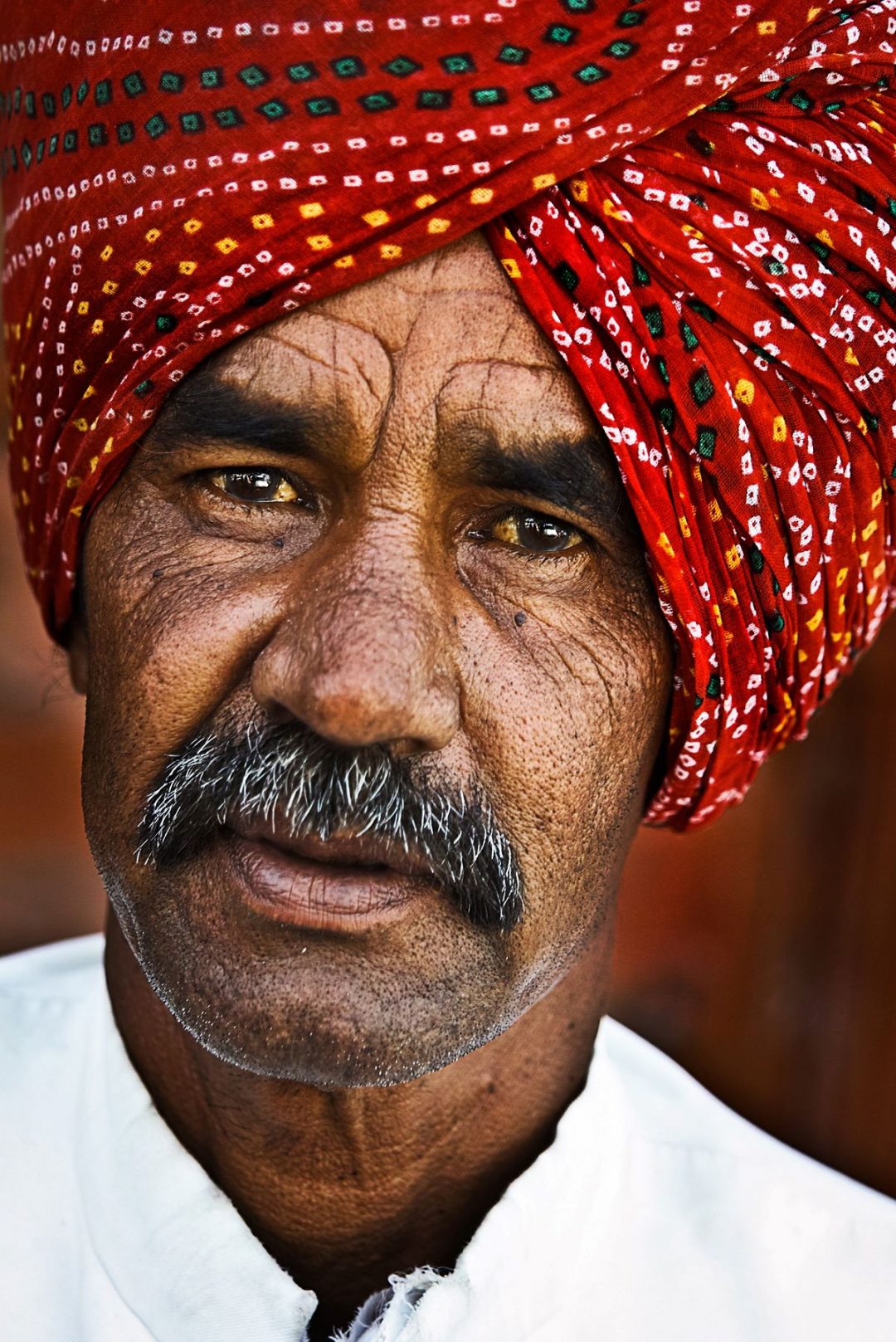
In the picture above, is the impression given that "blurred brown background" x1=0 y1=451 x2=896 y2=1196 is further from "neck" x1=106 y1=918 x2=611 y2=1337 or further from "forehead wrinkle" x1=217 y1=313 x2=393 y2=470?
"forehead wrinkle" x1=217 y1=313 x2=393 y2=470

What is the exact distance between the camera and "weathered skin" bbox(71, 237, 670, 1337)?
1.68 meters

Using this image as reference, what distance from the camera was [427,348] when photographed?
1.69m

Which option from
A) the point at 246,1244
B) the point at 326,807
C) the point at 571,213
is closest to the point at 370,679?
the point at 326,807

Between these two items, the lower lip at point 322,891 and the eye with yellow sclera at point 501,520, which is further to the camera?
the eye with yellow sclera at point 501,520

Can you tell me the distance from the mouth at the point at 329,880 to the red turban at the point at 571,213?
0.51 metres

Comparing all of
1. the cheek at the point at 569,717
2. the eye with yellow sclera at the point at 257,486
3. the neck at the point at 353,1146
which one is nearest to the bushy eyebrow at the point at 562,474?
the cheek at the point at 569,717

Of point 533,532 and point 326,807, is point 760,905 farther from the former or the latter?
point 326,807

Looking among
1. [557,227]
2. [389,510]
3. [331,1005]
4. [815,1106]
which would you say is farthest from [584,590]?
[815,1106]

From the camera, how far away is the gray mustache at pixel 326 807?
165 cm

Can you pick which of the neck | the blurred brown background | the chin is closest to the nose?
the chin

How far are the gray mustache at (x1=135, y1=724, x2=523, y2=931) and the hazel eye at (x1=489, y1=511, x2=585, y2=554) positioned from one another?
333mm

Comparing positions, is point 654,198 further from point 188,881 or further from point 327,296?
point 188,881

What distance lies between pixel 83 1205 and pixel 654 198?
1.64 m

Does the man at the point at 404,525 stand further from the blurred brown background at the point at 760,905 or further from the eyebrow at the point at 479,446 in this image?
the blurred brown background at the point at 760,905
